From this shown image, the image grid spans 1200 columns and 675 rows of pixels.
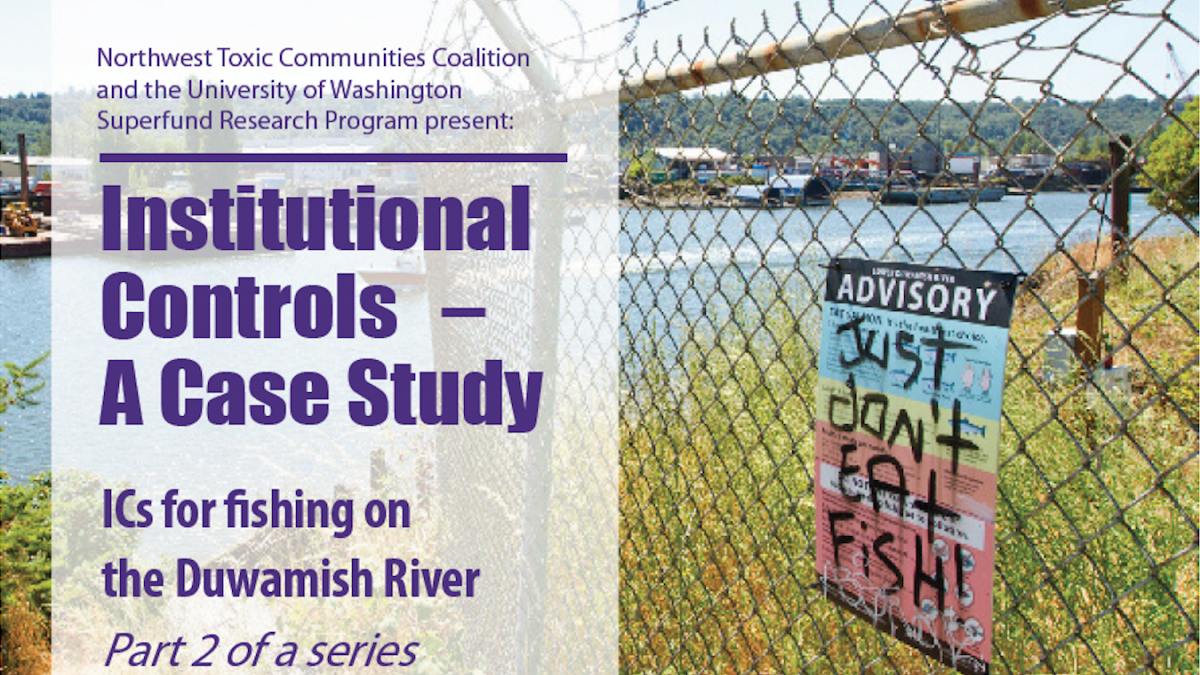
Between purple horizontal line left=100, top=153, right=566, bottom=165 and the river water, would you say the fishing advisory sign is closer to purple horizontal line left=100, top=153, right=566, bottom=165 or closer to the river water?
the river water

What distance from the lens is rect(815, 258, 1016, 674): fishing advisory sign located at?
1458mm

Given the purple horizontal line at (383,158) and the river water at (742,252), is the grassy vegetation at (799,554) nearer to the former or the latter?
the river water at (742,252)

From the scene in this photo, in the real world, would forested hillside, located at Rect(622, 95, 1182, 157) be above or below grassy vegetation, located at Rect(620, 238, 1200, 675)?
above

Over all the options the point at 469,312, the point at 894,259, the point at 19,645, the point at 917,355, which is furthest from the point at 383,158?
the point at 19,645

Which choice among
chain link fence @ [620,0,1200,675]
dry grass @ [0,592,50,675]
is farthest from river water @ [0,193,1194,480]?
dry grass @ [0,592,50,675]

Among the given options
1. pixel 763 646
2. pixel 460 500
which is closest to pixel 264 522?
pixel 460 500

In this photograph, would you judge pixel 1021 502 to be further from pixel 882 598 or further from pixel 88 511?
pixel 88 511

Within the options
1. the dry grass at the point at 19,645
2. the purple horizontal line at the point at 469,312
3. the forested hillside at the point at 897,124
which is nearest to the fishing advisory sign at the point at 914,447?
the forested hillside at the point at 897,124

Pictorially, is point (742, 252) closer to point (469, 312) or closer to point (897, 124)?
point (469, 312)

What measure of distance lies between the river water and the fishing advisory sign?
0.08 meters

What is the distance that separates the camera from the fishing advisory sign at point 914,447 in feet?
4.78

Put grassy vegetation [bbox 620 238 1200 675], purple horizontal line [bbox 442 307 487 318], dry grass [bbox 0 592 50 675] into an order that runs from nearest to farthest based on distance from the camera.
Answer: grassy vegetation [bbox 620 238 1200 675], purple horizontal line [bbox 442 307 487 318], dry grass [bbox 0 592 50 675]

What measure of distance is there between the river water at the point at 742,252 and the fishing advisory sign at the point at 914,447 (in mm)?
81

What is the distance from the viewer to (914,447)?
1.58 metres
